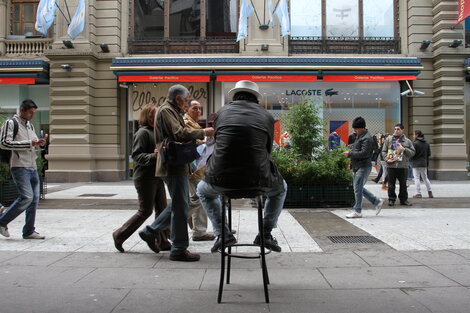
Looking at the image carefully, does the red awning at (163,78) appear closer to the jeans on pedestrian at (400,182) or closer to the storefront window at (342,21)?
the storefront window at (342,21)

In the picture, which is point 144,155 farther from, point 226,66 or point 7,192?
point 226,66

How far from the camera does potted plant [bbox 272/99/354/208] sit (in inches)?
356

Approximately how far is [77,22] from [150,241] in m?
13.4

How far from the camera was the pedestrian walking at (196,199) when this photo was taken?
5.57 meters

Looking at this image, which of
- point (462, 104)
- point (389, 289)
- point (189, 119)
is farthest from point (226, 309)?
point (462, 104)

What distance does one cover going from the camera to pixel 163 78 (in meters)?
16.2

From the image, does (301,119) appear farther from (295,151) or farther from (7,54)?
(7,54)

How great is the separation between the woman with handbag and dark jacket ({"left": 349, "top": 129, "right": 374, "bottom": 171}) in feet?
13.2

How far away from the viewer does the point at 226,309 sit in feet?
10.6

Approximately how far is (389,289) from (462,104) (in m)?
15.1

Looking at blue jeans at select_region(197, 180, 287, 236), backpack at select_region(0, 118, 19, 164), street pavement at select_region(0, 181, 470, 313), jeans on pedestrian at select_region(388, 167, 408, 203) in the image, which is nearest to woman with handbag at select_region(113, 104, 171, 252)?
street pavement at select_region(0, 181, 470, 313)

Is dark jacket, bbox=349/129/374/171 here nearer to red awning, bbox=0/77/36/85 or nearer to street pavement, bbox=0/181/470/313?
street pavement, bbox=0/181/470/313

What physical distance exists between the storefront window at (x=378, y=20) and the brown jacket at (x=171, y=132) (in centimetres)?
1496

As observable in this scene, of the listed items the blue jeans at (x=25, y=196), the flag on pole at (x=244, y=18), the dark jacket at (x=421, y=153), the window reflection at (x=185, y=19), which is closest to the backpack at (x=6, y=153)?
the blue jeans at (x=25, y=196)
